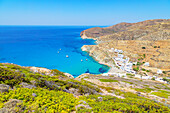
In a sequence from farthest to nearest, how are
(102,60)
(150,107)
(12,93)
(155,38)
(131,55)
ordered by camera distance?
(155,38) < (131,55) < (102,60) < (150,107) < (12,93)

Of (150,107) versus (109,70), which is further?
(109,70)

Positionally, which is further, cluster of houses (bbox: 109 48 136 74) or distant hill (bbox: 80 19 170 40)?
distant hill (bbox: 80 19 170 40)

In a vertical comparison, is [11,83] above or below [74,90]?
above

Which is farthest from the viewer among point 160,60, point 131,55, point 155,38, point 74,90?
point 155,38

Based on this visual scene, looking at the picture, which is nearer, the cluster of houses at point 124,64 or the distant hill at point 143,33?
the cluster of houses at point 124,64

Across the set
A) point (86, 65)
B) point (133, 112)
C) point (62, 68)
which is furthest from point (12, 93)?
point (86, 65)

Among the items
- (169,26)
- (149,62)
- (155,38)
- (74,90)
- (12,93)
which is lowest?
(149,62)

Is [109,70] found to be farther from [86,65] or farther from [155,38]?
[155,38]

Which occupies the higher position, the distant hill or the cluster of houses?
the distant hill

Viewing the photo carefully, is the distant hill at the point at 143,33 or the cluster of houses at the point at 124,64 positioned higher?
the distant hill at the point at 143,33

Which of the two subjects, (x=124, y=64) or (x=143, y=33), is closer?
(x=124, y=64)

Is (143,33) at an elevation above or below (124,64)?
above
